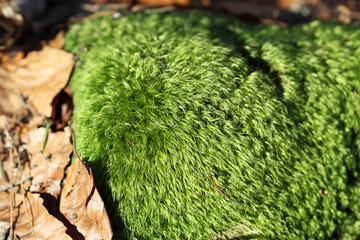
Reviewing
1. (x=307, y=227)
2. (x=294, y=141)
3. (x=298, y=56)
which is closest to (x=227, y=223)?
(x=307, y=227)

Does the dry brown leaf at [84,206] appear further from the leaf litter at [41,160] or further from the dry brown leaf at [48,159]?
the dry brown leaf at [48,159]

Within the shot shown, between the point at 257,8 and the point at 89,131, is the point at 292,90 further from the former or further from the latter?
the point at 257,8

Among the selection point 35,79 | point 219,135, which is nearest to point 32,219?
point 35,79

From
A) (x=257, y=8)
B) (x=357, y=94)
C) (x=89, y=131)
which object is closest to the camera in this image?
(x=89, y=131)

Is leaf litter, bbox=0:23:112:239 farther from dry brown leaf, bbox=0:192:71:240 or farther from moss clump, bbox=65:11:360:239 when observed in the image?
moss clump, bbox=65:11:360:239

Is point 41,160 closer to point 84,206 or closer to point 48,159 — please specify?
point 48,159
